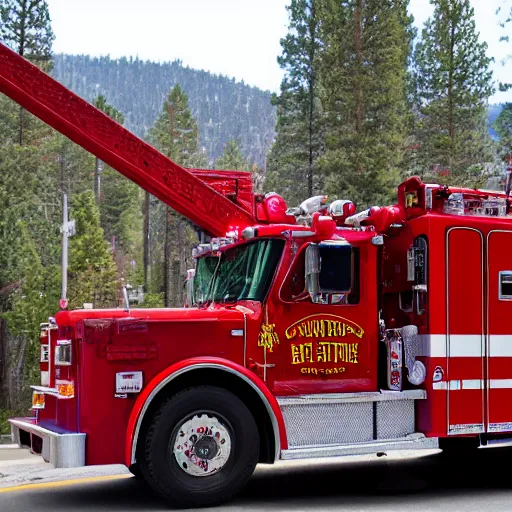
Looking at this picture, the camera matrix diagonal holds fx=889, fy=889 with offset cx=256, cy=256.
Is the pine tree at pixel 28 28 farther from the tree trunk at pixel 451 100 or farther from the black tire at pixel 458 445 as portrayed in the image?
the black tire at pixel 458 445

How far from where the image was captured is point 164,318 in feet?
23.7

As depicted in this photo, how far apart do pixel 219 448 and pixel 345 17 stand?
35.0m

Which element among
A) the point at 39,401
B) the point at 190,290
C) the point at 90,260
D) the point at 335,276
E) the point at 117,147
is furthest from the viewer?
the point at 90,260

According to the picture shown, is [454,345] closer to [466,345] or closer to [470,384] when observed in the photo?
[466,345]

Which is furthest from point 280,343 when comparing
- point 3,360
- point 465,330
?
point 3,360

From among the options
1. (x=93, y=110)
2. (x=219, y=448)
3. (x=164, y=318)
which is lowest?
(x=219, y=448)

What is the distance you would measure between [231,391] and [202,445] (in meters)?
0.52

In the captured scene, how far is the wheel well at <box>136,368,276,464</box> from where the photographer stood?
7.15m

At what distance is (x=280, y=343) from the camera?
298 inches

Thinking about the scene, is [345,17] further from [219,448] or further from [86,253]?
[219,448]

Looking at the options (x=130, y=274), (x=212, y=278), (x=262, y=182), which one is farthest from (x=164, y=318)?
(x=130, y=274)

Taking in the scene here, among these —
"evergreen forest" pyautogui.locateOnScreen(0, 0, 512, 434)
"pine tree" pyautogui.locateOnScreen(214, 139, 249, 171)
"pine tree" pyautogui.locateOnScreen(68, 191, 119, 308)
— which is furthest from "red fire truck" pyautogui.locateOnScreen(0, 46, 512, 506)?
"pine tree" pyautogui.locateOnScreen(214, 139, 249, 171)

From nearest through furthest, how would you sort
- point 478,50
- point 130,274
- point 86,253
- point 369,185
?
1. point 369,185
2. point 478,50
3. point 86,253
4. point 130,274

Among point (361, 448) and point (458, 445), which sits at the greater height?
point (361, 448)
